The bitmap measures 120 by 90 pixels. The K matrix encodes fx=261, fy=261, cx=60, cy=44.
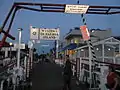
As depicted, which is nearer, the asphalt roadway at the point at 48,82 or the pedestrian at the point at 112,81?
the pedestrian at the point at 112,81

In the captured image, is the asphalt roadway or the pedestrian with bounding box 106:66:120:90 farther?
the asphalt roadway

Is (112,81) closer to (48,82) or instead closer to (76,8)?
(76,8)

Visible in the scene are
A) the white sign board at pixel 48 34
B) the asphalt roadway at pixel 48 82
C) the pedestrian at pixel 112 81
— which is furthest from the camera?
the white sign board at pixel 48 34

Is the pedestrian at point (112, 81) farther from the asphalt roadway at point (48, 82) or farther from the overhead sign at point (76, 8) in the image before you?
the asphalt roadway at point (48, 82)

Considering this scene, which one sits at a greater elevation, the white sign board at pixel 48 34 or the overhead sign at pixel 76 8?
the white sign board at pixel 48 34

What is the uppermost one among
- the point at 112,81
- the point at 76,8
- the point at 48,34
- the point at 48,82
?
the point at 48,34

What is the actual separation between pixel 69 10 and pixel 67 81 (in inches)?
163

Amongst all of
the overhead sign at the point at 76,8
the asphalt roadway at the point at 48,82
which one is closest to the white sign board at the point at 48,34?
the asphalt roadway at the point at 48,82

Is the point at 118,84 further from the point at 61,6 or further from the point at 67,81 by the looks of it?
the point at 67,81

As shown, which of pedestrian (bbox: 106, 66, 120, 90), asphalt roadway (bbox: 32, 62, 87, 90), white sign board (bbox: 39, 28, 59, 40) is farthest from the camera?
white sign board (bbox: 39, 28, 59, 40)

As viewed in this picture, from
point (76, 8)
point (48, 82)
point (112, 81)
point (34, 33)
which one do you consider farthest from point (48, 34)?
point (112, 81)

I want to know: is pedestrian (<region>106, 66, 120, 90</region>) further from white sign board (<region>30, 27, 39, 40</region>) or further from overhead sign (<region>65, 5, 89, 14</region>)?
white sign board (<region>30, 27, 39, 40</region>)

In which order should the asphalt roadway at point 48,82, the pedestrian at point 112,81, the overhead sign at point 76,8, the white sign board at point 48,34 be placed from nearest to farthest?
the pedestrian at point 112,81, the overhead sign at point 76,8, the asphalt roadway at point 48,82, the white sign board at point 48,34

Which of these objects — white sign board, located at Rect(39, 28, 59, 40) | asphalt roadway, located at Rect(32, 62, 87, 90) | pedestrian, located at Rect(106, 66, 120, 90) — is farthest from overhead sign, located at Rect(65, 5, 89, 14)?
white sign board, located at Rect(39, 28, 59, 40)
